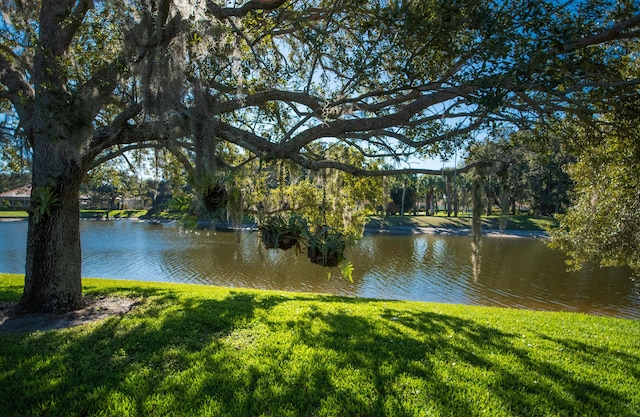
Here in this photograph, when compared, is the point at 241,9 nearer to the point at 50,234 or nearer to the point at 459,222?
the point at 50,234

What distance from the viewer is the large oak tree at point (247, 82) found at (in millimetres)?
3721

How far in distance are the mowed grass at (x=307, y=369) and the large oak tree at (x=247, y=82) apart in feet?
5.95

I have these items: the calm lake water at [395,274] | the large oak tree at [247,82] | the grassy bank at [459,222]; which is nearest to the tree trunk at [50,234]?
the large oak tree at [247,82]

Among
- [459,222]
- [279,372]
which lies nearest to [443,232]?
[459,222]

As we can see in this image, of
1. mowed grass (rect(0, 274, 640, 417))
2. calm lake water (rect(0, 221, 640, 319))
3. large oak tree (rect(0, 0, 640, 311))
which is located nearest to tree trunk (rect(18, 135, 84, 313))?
large oak tree (rect(0, 0, 640, 311))

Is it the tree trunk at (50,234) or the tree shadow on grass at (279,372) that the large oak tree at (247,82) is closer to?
the tree trunk at (50,234)

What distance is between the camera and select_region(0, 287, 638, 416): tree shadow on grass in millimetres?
2781

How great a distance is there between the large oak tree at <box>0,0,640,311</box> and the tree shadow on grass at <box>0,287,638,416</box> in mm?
1819

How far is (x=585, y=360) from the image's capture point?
4.09 m

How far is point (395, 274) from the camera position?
16172mm

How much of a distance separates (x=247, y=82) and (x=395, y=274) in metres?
12.2

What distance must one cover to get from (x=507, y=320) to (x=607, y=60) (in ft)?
14.1

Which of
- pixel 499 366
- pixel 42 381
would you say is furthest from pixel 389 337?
pixel 42 381

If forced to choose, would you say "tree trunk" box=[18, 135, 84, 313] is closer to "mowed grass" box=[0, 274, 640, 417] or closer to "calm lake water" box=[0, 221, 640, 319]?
"mowed grass" box=[0, 274, 640, 417]
